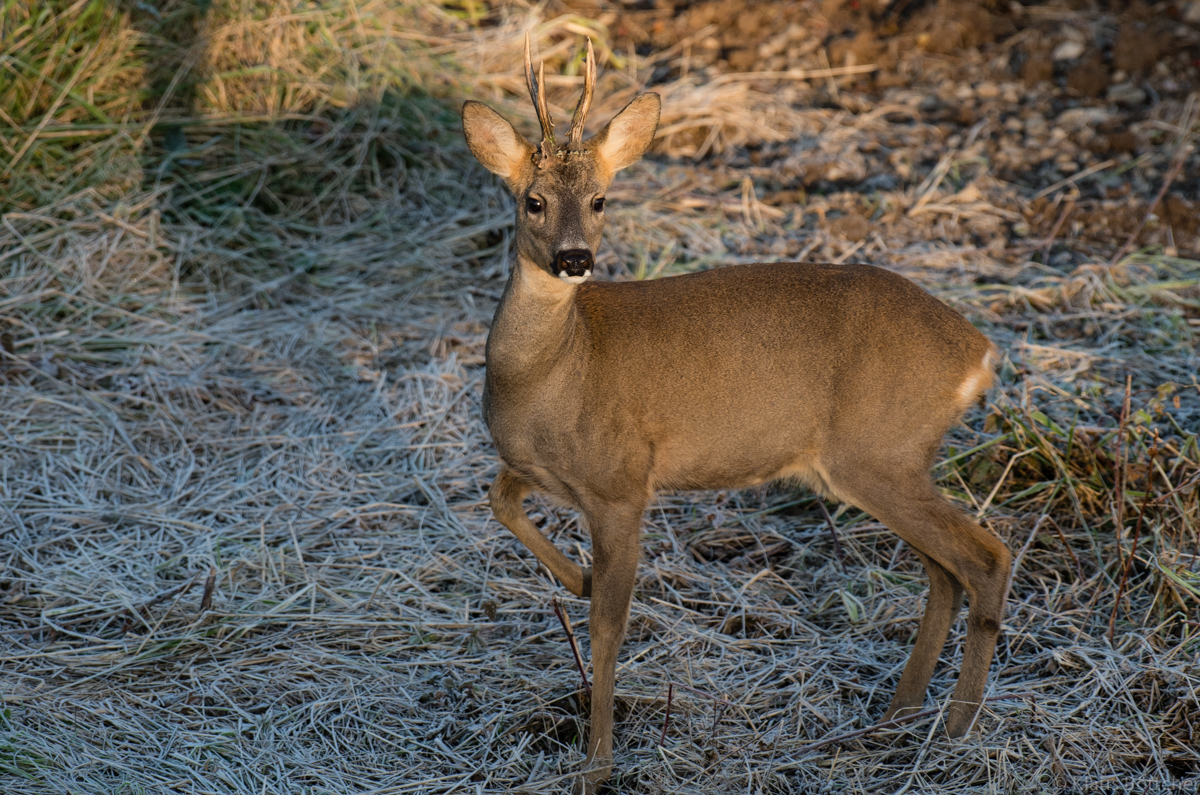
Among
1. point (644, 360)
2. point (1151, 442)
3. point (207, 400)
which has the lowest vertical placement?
point (207, 400)

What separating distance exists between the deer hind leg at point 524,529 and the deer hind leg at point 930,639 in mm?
1025

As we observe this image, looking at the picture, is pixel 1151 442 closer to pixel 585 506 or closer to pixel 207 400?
pixel 585 506

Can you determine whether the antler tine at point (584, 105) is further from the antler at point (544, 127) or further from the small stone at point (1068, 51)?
the small stone at point (1068, 51)

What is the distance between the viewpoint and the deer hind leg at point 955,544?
3.24 m

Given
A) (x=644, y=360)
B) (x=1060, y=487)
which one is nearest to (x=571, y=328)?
(x=644, y=360)

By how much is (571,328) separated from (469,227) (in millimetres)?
2636

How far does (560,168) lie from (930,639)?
1834mm

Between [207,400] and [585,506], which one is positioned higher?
[585,506]

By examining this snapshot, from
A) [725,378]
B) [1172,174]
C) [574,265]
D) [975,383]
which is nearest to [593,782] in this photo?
[725,378]

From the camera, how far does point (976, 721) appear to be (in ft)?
10.8

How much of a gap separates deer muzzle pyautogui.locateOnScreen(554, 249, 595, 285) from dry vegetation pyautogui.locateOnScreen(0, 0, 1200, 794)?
1.36m

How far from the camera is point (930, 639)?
345 centimetres

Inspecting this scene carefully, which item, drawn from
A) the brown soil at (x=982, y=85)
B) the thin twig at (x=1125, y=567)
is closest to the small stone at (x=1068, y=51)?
the brown soil at (x=982, y=85)

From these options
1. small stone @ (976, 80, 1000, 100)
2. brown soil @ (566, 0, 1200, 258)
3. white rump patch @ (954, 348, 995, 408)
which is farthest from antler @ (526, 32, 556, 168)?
small stone @ (976, 80, 1000, 100)
